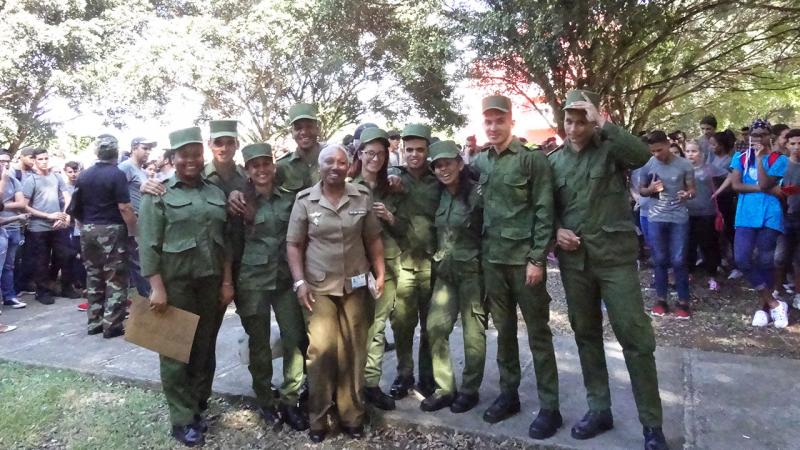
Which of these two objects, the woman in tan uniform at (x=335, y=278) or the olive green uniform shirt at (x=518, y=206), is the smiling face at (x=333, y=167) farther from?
the olive green uniform shirt at (x=518, y=206)

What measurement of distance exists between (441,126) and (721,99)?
7791mm

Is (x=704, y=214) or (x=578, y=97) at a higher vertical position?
(x=578, y=97)

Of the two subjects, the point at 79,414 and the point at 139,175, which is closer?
the point at 79,414

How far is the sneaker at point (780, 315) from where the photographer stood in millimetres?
A: 5840

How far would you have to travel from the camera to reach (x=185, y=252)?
12.2 feet

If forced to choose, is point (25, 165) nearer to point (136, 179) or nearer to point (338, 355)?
point (136, 179)

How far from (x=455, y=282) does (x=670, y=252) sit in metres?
3.45

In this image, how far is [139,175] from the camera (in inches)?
285

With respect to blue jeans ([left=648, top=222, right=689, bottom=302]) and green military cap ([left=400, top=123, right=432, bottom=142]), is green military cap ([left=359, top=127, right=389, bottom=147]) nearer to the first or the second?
green military cap ([left=400, top=123, right=432, bottom=142])

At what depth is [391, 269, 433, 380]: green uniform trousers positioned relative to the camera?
422 centimetres

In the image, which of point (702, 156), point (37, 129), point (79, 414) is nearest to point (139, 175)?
point (79, 414)

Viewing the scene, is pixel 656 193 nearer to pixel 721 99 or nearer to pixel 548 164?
pixel 548 164

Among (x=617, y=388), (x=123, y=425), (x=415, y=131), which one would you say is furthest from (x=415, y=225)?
(x=123, y=425)

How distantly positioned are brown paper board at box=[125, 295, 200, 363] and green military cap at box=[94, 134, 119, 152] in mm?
3021
